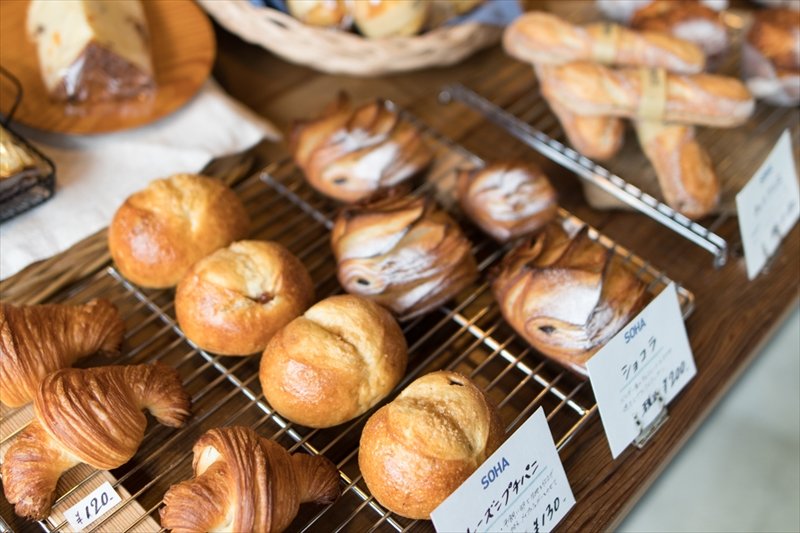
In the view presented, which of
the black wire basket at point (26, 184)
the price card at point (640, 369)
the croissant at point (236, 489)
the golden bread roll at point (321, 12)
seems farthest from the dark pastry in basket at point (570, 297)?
the black wire basket at point (26, 184)

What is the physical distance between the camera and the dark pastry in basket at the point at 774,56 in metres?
1.94

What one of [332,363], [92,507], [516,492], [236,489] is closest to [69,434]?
[92,507]

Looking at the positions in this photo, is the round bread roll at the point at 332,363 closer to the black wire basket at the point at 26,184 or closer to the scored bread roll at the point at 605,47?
the black wire basket at the point at 26,184

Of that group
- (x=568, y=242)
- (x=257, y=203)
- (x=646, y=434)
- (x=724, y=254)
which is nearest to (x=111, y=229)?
(x=257, y=203)

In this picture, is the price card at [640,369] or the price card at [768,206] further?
the price card at [768,206]

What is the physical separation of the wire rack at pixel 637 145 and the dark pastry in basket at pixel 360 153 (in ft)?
1.18

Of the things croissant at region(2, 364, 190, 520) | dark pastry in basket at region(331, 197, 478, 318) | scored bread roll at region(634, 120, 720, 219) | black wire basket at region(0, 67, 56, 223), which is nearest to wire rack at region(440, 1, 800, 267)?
scored bread roll at region(634, 120, 720, 219)

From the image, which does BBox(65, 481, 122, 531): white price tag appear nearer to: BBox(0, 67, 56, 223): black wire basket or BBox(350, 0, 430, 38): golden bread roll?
BBox(0, 67, 56, 223): black wire basket

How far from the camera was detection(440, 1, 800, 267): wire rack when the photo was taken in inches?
69.5

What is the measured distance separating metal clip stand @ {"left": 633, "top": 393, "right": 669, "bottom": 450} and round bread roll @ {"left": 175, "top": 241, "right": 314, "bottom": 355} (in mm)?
631

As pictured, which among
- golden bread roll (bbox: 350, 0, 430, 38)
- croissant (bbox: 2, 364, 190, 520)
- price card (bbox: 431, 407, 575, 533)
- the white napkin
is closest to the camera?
price card (bbox: 431, 407, 575, 533)

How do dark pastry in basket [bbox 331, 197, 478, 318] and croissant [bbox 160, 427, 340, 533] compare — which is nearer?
croissant [bbox 160, 427, 340, 533]

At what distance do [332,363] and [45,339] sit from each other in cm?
49

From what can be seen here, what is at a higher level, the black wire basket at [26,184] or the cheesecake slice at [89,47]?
the cheesecake slice at [89,47]
